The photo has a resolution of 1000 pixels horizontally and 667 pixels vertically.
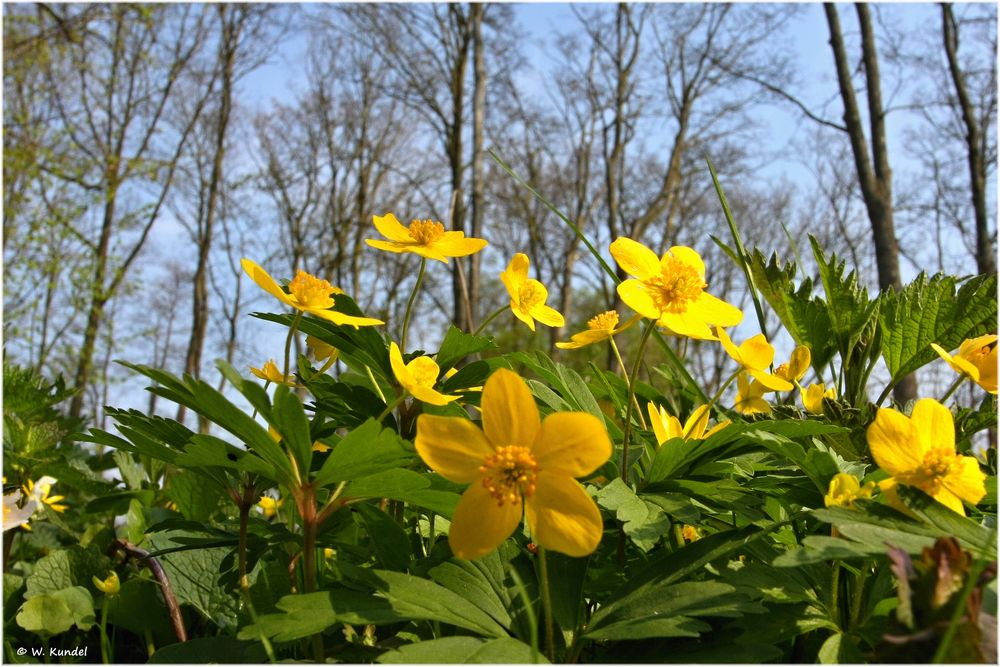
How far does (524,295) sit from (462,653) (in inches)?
13.8

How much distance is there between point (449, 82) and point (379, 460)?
11680 mm

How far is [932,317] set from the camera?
681 millimetres

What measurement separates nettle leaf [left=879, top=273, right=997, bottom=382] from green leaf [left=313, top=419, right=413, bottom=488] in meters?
0.52

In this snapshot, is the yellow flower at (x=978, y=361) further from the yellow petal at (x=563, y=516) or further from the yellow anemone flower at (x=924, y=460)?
the yellow petal at (x=563, y=516)

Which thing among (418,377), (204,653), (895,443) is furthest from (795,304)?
(204,653)

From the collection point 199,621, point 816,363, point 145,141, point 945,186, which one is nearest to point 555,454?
point 816,363

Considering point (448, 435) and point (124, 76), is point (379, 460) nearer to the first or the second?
point (448, 435)

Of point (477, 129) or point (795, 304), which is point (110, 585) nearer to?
point (795, 304)

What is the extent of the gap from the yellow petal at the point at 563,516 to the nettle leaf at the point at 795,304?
1.35ft

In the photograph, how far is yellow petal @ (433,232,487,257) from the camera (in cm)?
61

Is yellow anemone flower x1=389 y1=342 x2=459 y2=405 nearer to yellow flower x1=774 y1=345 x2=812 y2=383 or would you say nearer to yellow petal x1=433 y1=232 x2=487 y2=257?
yellow petal x1=433 y1=232 x2=487 y2=257

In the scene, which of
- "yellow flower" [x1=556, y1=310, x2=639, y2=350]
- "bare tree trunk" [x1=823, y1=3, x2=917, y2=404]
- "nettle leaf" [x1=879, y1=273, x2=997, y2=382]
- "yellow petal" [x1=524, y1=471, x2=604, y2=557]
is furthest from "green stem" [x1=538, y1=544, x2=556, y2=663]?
"bare tree trunk" [x1=823, y1=3, x2=917, y2=404]

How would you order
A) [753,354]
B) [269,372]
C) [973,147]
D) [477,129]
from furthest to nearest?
[477,129]
[973,147]
[269,372]
[753,354]

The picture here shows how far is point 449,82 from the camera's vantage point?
11.3 m
